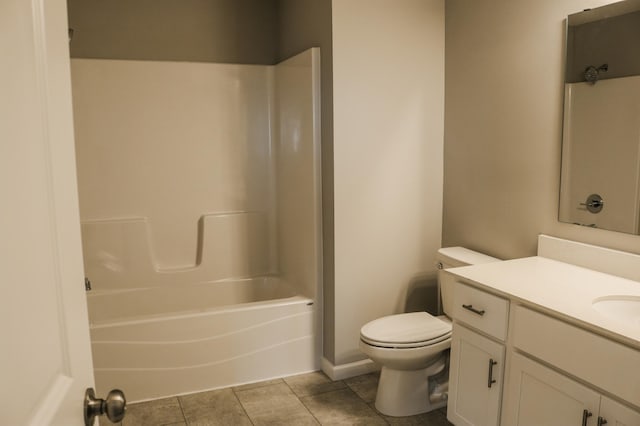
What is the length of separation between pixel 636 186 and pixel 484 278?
0.71 m

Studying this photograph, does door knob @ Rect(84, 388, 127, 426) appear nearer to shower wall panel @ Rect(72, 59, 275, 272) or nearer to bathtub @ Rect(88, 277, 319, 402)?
bathtub @ Rect(88, 277, 319, 402)

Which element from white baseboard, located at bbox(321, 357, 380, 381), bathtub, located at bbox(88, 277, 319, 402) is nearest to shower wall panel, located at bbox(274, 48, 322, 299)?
bathtub, located at bbox(88, 277, 319, 402)

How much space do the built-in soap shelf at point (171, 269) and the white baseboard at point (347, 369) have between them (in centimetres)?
99

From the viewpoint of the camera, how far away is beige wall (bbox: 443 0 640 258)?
2.38 m

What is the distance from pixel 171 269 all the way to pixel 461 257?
1.98 m

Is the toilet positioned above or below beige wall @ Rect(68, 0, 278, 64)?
below

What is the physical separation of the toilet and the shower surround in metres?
0.60

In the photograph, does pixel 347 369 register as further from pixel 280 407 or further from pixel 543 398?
pixel 543 398

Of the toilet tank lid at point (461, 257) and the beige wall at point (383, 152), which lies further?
the beige wall at point (383, 152)

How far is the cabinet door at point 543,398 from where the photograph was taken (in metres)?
1.65

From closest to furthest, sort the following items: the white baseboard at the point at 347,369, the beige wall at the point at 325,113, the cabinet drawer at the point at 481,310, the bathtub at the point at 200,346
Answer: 1. the cabinet drawer at the point at 481,310
2. the bathtub at the point at 200,346
3. the beige wall at the point at 325,113
4. the white baseboard at the point at 347,369

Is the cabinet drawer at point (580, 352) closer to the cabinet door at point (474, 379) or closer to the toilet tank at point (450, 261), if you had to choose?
the cabinet door at point (474, 379)

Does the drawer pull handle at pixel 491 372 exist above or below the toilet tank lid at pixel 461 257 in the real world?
below

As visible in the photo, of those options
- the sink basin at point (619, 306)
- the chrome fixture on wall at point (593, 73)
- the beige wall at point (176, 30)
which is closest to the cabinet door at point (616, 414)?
the sink basin at point (619, 306)
